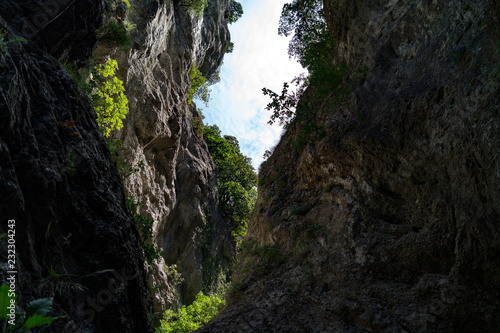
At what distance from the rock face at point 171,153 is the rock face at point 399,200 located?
24.2 ft

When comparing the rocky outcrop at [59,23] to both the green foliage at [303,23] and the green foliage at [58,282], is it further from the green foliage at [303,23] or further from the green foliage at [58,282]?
the green foliage at [303,23]

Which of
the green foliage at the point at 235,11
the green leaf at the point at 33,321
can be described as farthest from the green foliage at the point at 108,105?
the green foliage at the point at 235,11

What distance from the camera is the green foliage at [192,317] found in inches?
443

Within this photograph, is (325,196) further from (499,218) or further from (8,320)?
(8,320)

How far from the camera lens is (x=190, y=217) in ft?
63.0

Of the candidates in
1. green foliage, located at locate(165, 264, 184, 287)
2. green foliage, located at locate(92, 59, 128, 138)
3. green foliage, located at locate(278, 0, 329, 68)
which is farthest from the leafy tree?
green foliage, located at locate(165, 264, 184, 287)

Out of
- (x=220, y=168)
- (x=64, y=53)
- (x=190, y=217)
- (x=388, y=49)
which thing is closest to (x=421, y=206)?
(x=388, y=49)

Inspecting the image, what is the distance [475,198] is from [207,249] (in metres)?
17.3

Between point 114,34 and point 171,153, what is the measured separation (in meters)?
7.82

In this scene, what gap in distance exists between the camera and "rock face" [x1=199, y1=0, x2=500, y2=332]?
490 cm

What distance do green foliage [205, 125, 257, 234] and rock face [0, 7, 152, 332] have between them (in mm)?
18007

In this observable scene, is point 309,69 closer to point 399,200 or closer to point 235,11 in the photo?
point 399,200

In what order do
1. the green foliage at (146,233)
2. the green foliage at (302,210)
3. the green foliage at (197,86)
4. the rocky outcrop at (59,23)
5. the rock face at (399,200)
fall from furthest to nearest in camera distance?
the green foliage at (197,86)
the green foliage at (146,233)
the green foliage at (302,210)
the rocky outcrop at (59,23)
the rock face at (399,200)

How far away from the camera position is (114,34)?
10445 millimetres
